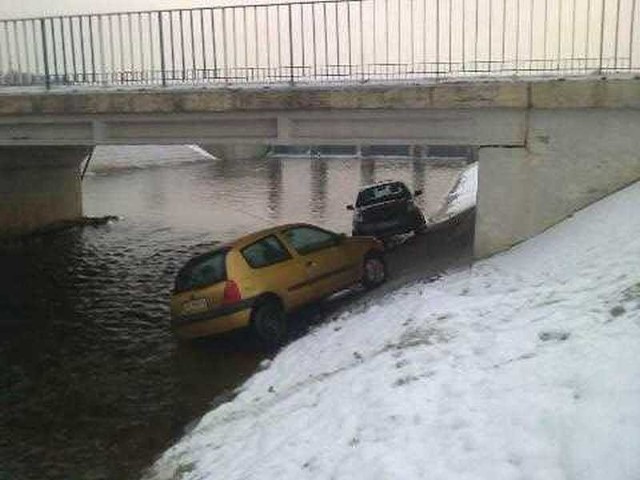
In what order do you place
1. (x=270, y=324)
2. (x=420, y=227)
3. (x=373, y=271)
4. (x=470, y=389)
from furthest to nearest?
(x=420, y=227) < (x=373, y=271) < (x=270, y=324) < (x=470, y=389)

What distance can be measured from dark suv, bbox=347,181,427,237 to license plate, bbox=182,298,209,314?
8.66m

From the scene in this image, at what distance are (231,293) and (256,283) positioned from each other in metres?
0.42

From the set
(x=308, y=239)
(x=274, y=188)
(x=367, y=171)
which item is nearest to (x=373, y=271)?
(x=308, y=239)

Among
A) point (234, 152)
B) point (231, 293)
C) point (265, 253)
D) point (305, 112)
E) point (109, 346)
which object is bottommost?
point (234, 152)

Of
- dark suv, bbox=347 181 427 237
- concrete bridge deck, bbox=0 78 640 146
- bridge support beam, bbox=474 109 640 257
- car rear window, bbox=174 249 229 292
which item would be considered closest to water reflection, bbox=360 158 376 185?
dark suv, bbox=347 181 427 237

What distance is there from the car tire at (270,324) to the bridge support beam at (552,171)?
122 inches

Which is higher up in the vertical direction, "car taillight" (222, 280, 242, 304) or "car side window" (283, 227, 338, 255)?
"car side window" (283, 227, 338, 255)

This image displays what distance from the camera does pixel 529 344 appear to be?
19.7ft

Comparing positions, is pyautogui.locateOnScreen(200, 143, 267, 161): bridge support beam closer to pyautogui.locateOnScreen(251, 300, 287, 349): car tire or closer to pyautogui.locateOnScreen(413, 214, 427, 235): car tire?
pyautogui.locateOnScreen(413, 214, 427, 235): car tire

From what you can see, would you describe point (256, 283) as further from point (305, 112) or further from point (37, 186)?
point (37, 186)

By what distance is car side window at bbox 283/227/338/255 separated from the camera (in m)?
12.0

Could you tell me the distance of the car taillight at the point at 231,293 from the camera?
10734mm

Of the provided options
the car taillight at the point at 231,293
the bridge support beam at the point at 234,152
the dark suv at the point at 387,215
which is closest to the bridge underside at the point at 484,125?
the car taillight at the point at 231,293

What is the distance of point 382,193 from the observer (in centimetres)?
2031
